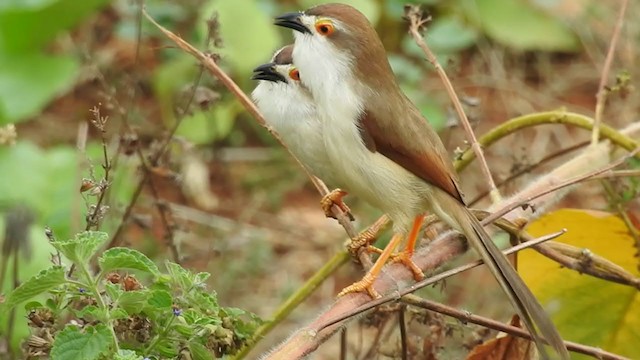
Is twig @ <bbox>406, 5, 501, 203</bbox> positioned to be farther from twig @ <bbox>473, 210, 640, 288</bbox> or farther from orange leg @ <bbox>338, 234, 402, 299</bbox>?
orange leg @ <bbox>338, 234, 402, 299</bbox>

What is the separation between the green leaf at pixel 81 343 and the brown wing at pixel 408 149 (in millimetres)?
890

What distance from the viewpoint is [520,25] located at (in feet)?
20.9

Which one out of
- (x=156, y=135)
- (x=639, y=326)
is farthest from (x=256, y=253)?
(x=639, y=326)

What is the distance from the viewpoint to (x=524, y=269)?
3.28 meters

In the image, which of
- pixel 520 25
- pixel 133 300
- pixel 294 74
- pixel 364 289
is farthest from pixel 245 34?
pixel 133 300

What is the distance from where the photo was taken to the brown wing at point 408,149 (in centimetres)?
271

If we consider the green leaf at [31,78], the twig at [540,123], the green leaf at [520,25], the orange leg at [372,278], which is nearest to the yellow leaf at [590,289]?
the twig at [540,123]

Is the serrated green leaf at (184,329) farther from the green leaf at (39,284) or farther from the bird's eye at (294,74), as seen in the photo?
the bird's eye at (294,74)

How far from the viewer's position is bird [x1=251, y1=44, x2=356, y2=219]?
2.82 metres

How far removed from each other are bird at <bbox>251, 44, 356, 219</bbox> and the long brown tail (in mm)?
332

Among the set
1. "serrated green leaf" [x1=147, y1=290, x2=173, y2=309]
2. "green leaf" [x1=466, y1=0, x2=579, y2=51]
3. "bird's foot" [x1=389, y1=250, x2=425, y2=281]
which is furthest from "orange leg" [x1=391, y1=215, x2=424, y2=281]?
"green leaf" [x1=466, y1=0, x2=579, y2=51]

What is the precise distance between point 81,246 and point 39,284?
10 cm

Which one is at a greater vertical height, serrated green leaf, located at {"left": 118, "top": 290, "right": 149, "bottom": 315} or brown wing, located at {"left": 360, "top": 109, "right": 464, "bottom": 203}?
brown wing, located at {"left": 360, "top": 109, "right": 464, "bottom": 203}

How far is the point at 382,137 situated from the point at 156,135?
3.07 m
